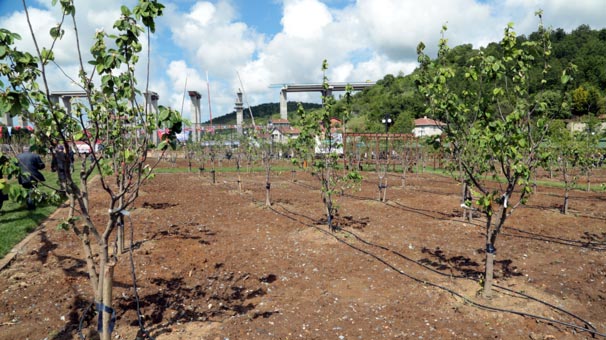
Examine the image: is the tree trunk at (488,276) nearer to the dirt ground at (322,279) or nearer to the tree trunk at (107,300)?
the dirt ground at (322,279)

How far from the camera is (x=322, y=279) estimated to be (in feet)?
21.3

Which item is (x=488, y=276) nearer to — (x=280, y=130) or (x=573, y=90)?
(x=280, y=130)

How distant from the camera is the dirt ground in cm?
490

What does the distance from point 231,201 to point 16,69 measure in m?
11.1

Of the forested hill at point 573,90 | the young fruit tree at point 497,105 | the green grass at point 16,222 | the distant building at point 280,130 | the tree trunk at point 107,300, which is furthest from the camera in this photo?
the forested hill at point 573,90

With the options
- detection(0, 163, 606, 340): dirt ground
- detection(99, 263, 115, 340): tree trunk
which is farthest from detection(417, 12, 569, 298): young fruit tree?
detection(99, 263, 115, 340): tree trunk

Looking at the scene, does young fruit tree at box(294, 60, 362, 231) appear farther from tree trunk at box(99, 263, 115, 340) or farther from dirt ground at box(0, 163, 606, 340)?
tree trunk at box(99, 263, 115, 340)

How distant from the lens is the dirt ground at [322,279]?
16.1 feet

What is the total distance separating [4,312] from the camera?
17.1 feet

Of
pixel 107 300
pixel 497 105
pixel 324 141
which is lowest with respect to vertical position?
pixel 107 300

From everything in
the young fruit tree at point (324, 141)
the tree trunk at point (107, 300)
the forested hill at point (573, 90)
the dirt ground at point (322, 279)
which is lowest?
the dirt ground at point (322, 279)

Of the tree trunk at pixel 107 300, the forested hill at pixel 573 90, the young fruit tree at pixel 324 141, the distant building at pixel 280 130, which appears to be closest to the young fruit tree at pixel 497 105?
the young fruit tree at pixel 324 141

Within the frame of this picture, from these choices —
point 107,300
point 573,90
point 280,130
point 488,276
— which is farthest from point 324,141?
point 573,90

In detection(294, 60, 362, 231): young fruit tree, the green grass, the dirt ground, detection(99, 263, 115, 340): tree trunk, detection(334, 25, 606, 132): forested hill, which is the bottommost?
the dirt ground
